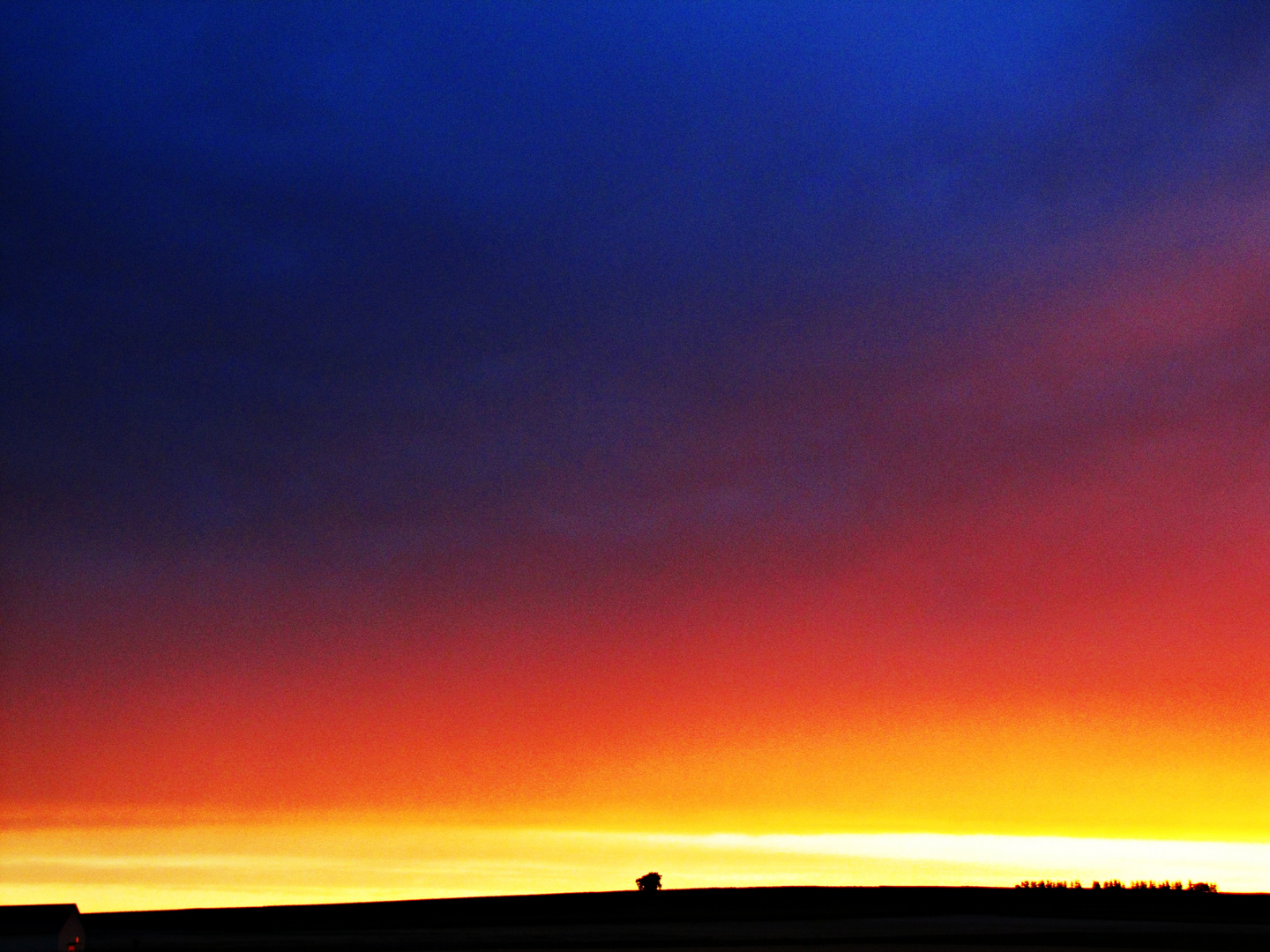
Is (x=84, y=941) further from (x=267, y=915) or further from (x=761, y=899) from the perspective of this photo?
(x=761, y=899)

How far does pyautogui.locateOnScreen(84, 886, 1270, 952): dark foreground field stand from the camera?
3076 inches

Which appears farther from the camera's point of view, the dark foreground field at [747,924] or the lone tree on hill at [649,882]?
the lone tree on hill at [649,882]

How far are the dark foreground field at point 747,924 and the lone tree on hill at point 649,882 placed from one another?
2.22 feet

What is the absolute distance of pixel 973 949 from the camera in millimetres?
72188

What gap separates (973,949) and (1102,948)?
837 centimetres

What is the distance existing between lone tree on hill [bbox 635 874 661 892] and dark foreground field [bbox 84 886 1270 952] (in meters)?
0.68

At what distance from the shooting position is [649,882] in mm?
110938

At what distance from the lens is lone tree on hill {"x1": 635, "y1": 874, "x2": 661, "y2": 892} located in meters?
111

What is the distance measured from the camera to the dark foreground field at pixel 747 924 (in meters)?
78.1

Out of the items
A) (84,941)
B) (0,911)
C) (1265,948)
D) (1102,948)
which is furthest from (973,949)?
(0,911)

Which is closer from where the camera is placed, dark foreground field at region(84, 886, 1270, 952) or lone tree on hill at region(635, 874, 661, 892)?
dark foreground field at region(84, 886, 1270, 952)

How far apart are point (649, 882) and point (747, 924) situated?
15010 millimetres

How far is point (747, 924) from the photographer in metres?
97.9

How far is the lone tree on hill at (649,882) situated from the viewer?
363 ft
